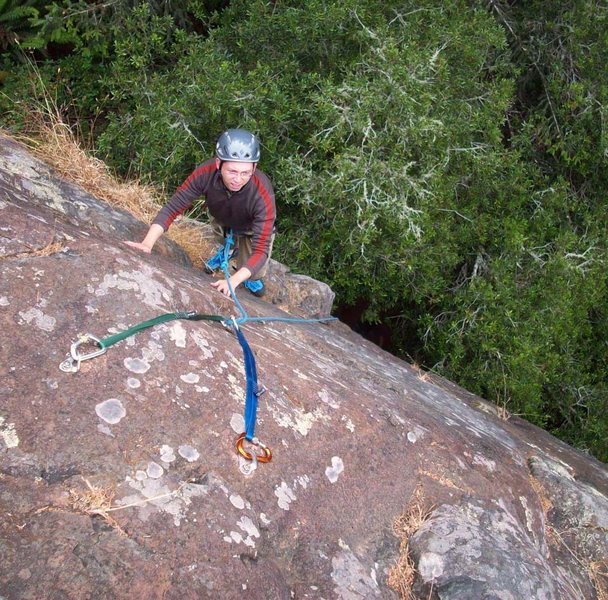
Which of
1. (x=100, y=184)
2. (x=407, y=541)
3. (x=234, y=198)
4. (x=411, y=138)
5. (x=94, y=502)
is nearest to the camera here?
(x=94, y=502)

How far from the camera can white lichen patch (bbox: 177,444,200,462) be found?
2867 millimetres

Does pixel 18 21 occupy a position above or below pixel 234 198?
below

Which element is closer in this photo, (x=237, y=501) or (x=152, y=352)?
(x=237, y=501)

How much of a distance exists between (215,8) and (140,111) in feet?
6.65

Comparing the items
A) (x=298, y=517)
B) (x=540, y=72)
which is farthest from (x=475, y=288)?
(x=298, y=517)

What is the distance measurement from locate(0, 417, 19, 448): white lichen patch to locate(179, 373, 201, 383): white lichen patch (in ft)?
2.41

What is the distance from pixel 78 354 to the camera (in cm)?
298

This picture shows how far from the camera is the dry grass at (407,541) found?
121 inches

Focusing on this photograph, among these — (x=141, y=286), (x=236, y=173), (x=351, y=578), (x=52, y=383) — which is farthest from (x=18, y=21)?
(x=351, y=578)

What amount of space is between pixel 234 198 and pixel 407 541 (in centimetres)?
251

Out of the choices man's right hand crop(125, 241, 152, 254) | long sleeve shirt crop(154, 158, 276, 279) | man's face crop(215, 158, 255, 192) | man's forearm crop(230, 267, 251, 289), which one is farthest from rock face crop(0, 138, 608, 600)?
man's face crop(215, 158, 255, 192)

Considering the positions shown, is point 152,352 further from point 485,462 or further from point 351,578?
point 485,462

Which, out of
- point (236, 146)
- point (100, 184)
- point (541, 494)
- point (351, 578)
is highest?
point (236, 146)

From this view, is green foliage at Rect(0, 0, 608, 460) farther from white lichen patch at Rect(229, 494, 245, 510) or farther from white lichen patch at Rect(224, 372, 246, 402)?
white lichen patch at Rect(229, 494, 245, 510)
